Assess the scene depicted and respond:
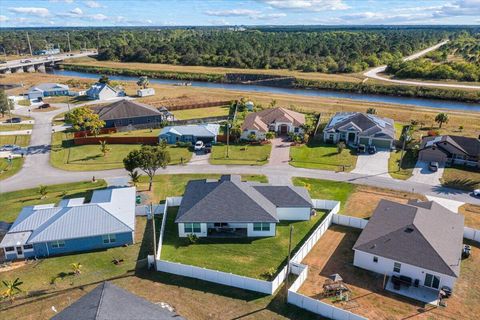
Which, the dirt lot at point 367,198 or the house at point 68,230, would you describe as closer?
the house at point 68,230

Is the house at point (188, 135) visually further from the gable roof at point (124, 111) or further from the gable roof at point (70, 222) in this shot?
the gable roof at point (70, 222)

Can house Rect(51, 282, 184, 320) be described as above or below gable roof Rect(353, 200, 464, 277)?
above

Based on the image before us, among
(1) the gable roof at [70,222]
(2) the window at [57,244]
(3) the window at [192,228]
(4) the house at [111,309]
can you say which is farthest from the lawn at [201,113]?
(4) the house at [111,309]

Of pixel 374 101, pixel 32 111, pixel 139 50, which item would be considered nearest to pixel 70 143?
pixel 32 111

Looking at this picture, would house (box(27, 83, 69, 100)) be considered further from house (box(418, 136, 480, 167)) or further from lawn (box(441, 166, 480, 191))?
lawn (box(441, 166, 480, 191))

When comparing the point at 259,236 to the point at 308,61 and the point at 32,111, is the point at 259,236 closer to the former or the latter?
the point at 32,111

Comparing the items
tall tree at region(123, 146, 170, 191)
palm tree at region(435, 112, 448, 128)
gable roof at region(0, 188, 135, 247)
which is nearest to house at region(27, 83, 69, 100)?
tall tree at region(123, 146, 170, 191)
